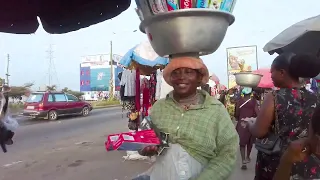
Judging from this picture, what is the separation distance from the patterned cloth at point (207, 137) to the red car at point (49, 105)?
49.9 ft

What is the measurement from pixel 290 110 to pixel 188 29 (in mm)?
1052

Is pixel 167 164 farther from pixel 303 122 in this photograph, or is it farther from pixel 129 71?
pixel 129 71

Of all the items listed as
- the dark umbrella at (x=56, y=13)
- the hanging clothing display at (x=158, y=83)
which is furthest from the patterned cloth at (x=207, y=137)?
the hanging clothing display at (x=158, y=83)

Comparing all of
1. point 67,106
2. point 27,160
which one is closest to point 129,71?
point 27,160

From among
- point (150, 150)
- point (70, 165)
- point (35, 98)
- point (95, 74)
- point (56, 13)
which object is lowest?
point (70, 165)

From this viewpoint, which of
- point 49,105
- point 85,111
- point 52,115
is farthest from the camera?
point 85,111

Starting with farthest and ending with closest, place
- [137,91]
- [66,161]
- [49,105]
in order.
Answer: [49,105]
[66,161]
[137,91]

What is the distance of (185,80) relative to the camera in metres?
1.94

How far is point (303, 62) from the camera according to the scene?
2.15m

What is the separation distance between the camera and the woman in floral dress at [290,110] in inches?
83.7

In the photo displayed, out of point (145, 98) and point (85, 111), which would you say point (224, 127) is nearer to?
point (145, 98)

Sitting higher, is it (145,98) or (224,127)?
(145,98)

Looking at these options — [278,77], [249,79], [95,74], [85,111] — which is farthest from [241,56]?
[95,74]

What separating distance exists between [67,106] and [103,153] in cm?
1025
